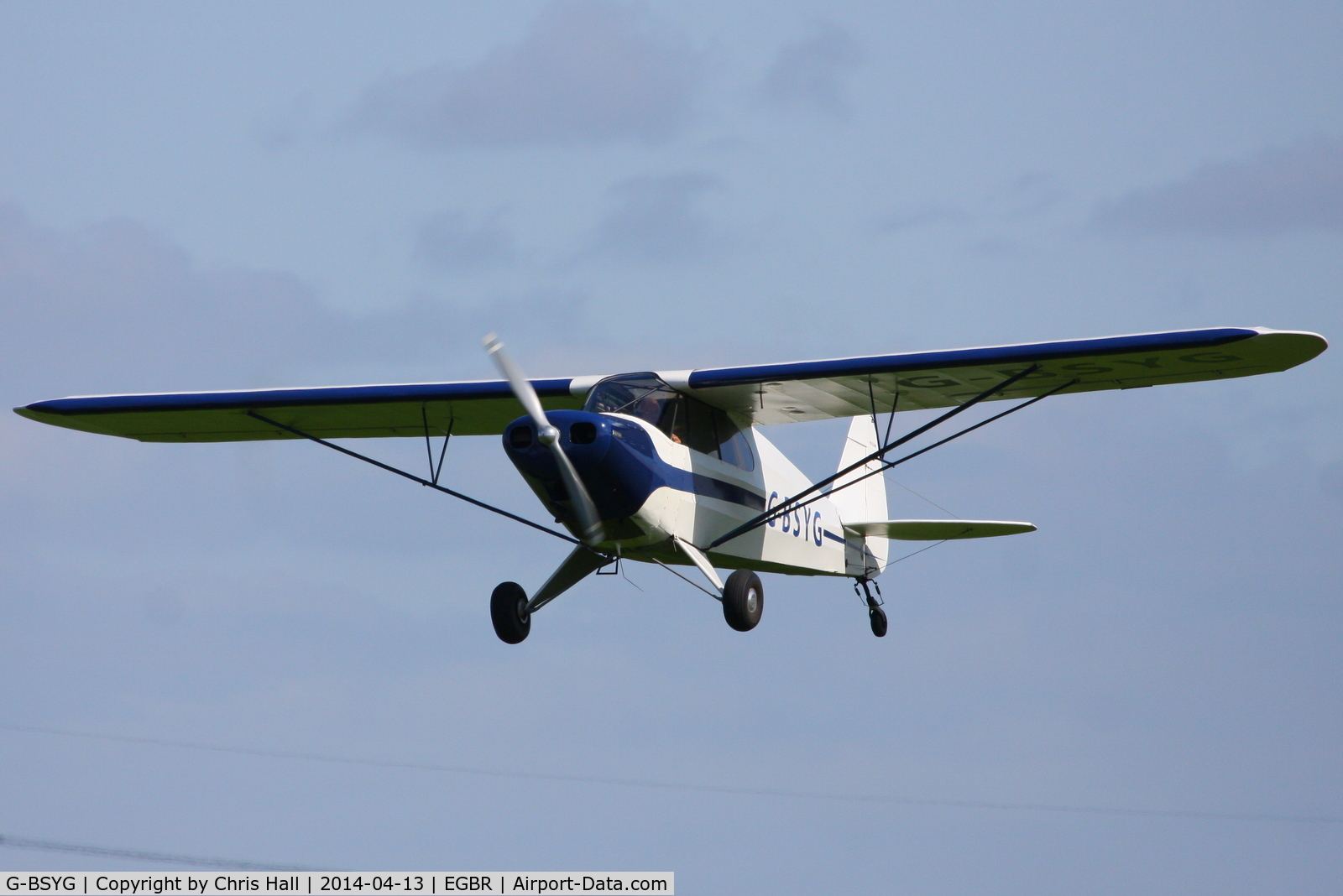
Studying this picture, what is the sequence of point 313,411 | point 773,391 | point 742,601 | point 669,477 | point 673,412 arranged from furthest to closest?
point 313,411, point 773,391, point 673,412, point 742,601, point 669,477

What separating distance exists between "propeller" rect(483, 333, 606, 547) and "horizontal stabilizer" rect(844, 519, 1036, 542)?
18.1 feet

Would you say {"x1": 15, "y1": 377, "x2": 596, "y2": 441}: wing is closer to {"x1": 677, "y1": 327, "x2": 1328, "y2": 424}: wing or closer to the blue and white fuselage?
the blue and white fuselage

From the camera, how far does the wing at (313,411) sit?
18656 mm

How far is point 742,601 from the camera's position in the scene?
16.5 meters

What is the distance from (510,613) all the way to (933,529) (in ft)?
20.2

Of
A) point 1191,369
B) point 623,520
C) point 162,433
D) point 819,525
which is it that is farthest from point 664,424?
point 162,433

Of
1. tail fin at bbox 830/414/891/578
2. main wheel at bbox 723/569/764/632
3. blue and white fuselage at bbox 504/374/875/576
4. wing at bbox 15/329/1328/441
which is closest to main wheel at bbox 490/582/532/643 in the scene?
blue and white fuselage at bbox 504/374/875/576

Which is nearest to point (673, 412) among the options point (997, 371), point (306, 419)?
point (997, 371)

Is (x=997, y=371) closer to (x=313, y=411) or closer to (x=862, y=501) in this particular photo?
(x=862, y=501)

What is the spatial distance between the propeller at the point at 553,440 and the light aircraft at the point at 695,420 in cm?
2

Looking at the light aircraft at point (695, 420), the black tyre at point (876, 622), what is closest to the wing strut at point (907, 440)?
the light aircraft at point (695, 420)

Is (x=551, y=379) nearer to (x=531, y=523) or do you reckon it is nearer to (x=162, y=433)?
(x=531, y=523)

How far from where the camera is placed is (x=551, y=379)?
59.5ft

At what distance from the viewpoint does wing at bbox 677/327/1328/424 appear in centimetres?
1614
